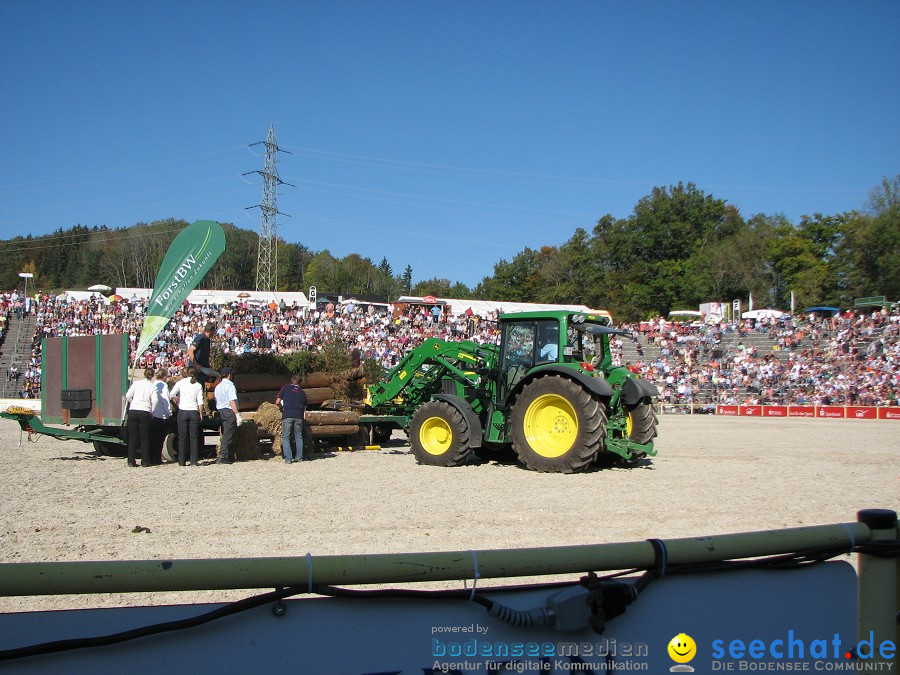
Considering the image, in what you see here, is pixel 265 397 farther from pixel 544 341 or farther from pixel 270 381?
pixel 544 341

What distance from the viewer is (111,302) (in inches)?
1282

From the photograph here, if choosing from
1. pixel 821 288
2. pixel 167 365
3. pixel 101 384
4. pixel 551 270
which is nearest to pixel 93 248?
pixel 551 270

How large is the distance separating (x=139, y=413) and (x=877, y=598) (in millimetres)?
10658

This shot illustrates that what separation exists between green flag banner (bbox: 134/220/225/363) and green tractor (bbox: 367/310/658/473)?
4.12m

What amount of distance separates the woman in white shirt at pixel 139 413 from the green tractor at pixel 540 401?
406 centimetres

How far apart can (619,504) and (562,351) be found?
3624mm

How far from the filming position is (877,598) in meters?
2.12

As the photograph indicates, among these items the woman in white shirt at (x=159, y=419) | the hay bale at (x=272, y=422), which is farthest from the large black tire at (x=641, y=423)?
the woman in white shirt at (x=159, y=419)

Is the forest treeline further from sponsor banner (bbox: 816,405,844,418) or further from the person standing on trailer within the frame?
the person standing on trailer

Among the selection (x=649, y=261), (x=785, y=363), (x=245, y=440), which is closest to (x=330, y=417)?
(x=245, y=440)

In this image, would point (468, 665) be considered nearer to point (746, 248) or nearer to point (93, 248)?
point (746, 248)

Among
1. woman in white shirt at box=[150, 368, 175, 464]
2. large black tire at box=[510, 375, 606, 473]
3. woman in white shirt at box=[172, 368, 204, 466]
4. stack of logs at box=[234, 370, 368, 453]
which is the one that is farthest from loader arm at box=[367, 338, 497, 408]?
woman in white shirt at box=[150, 368, 175, 464]

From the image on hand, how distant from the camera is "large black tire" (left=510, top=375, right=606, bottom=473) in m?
10.3

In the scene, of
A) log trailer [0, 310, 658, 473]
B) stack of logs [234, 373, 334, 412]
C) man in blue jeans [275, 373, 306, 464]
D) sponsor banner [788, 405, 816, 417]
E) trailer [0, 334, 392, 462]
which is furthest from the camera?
sponsor banner [788, 405, 816, 417]
